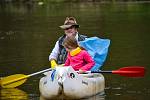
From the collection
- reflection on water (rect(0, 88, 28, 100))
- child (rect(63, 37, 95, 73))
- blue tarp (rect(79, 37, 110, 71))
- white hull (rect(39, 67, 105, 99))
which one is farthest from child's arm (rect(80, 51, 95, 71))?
reflection on water (rect(0, 88, 28, 100))

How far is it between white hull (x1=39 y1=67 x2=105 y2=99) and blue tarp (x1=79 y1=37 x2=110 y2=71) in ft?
4.61

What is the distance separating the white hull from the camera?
11297mm

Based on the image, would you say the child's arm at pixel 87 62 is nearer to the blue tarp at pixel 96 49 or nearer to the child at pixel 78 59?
the child at pixel 78 59

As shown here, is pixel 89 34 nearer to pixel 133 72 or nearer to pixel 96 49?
pixel 96 49

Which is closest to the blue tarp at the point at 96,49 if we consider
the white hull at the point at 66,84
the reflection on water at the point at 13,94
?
the white hull at the point at 66,84

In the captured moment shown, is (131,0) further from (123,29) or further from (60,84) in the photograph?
(60,84)

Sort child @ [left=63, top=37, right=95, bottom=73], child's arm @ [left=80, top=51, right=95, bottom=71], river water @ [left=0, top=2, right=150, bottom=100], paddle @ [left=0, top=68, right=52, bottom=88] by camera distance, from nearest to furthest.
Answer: child @ [left=63, top=37, right=95, bottom=73]
child's arm @ [left=80, top=51, right=95, bottom=71]
paddle @ [left=0, top=68, right=52, bottom=88]
river water @ [left=0, top=2, right=150, bottom=100]

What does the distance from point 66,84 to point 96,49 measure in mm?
2508

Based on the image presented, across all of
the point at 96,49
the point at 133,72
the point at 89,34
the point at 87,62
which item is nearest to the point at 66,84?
the point at 87,62

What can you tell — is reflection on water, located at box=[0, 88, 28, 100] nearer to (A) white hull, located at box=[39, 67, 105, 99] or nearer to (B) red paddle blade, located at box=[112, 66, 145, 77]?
(A) white hull, located at box=[39, 67, 105, 99]

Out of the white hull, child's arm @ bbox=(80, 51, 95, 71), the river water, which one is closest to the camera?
the white hull

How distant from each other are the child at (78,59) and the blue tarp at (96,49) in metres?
0.84

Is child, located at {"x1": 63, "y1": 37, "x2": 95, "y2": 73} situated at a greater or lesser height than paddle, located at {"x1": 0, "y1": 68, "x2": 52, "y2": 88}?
greater

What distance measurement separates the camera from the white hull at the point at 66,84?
11.3 metres
